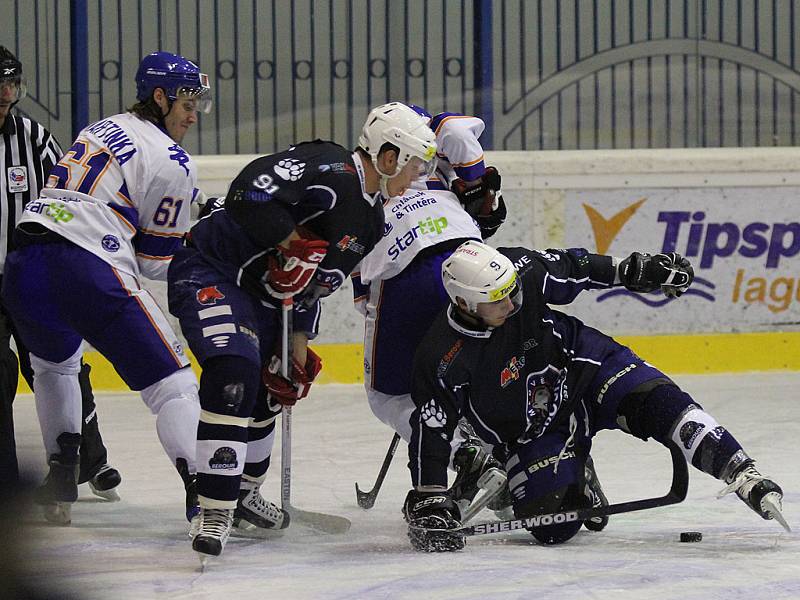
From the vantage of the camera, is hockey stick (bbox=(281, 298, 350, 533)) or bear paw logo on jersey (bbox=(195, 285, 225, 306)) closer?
bear paw logo on jersey (bbox=(195, 285, 225, 306))

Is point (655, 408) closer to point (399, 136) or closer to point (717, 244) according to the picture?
point (399, 136)

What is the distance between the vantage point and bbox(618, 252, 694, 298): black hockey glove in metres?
3.20

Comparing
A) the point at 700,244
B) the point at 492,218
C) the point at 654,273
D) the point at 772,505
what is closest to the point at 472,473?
the point at 654,273

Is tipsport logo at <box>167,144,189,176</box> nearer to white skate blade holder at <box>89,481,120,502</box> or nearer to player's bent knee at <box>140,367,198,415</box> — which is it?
player's bent knee at <box>140,367,198,415</box>

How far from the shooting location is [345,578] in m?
2.79

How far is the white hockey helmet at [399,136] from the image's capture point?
3031 mm

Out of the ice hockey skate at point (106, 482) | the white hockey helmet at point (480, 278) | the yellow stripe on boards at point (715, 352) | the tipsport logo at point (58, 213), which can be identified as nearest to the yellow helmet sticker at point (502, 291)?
the white hockey helmet at point (480, 278)

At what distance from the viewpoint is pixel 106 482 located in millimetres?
3795

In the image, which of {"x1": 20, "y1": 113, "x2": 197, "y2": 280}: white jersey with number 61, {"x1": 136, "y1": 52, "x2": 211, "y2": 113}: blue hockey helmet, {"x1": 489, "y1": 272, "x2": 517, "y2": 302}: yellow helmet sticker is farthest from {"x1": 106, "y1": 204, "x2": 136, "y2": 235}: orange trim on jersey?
{"x1": 489, "y1": 272, "x2": 517, "y2": 302}: yellow helmet sticker

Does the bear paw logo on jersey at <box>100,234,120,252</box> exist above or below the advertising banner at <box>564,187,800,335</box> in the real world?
above

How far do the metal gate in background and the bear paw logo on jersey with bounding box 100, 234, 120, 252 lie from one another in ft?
10.8

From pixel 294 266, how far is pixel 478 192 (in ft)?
3.18

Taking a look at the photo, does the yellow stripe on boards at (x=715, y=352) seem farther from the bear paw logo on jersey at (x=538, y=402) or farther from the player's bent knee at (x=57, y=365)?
the bear paw logo on jersey at (x=538, y=402)

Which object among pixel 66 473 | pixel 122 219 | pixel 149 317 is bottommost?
pixel 66 473
